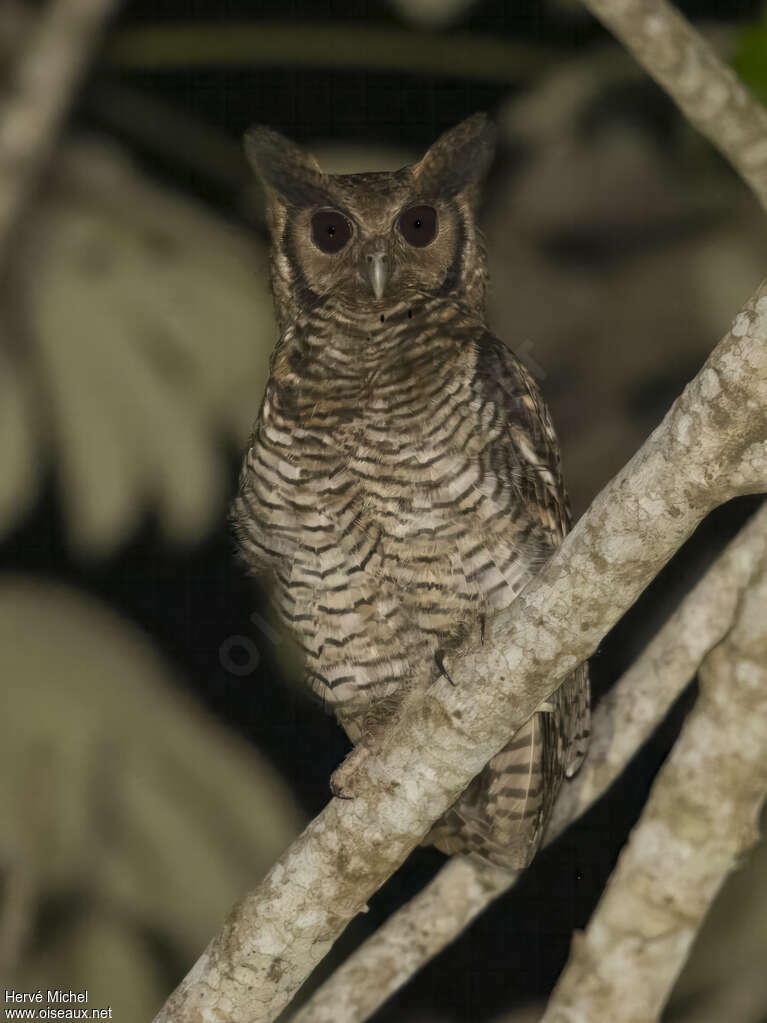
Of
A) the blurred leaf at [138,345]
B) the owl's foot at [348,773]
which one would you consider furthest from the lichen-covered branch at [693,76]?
the blurred leaf at [138,345]

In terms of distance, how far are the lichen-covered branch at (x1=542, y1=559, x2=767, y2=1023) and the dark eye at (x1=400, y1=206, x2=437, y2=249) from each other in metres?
0.85

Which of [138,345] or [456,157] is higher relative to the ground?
[456,157]

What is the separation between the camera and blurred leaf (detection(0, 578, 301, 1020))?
12.0ft

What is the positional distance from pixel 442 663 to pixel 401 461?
34 centimetres

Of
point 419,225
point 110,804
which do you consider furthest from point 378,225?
point 110,804

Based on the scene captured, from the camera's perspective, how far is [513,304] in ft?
12.8

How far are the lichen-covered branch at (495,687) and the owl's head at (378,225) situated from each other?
2.31 feet

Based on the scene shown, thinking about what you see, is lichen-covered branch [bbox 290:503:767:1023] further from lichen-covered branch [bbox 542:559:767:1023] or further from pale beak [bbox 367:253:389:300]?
pale beak [bbox 367:253:389:300]

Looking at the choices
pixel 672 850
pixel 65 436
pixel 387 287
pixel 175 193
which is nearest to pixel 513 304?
pixel 175 193

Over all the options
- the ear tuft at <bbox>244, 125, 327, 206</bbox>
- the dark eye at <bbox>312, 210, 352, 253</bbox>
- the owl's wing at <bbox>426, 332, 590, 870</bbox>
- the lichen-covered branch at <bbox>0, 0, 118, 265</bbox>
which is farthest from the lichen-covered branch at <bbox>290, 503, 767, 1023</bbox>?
the lichen-covered branch at <bbox>0, 0, 118, 265</bbox>

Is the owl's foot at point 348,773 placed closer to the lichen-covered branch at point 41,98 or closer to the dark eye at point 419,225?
the dark eye at point 419,225

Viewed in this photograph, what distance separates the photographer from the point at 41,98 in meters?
2.89

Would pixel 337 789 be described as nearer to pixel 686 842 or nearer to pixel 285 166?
pixel 686 842

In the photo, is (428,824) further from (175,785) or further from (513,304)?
(513,304)
